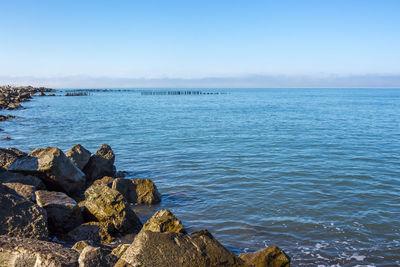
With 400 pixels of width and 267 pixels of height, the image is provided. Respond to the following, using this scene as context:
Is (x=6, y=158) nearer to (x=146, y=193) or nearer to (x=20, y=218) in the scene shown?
(x=146, y=193)

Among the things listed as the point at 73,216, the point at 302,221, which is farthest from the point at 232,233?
the point at 73,216

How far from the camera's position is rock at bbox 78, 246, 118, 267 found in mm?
5586

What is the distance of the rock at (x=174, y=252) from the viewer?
232 inches

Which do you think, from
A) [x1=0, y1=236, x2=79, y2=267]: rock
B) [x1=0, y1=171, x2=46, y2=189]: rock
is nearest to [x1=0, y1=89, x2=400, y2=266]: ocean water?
[x1=0, y1=171, x2=46, y2=189]: rock

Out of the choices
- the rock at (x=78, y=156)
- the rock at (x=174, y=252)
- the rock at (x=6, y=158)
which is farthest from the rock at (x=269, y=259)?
the rock at (x=6, y=158)

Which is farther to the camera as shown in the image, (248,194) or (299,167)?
(299,167)

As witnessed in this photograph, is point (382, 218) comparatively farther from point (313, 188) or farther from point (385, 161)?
point (385, 161)

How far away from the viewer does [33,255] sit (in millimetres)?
5590

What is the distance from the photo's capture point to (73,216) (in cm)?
961

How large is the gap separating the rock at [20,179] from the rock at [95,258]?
6213 mm

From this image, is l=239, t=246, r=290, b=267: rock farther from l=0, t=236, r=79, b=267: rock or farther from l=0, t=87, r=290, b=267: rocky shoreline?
l=0, t=236, r=79, b=267: rock

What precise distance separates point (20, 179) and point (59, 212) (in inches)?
113

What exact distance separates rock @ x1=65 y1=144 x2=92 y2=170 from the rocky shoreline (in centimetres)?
5

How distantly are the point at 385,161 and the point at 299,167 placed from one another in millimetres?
5886
